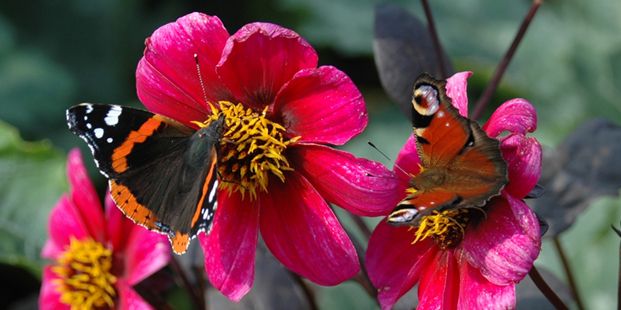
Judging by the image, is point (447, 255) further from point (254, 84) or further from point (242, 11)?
point (242, 11)

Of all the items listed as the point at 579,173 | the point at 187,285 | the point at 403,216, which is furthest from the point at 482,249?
the point at 187,285

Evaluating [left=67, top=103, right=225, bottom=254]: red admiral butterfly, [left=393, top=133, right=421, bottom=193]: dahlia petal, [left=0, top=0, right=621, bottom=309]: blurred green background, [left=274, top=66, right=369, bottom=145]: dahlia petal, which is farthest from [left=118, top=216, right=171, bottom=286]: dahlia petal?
[left=0, top=0, right=621, bottom=309]: blurred green background

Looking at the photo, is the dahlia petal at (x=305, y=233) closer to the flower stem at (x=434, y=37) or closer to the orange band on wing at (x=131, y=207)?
the orange band on wing at (x=131, y=207)

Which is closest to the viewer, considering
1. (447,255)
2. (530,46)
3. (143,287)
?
(447,255)

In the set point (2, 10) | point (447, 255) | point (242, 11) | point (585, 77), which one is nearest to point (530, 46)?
point (585, 77)

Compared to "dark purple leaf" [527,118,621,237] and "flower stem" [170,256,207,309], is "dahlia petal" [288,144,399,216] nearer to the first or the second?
"flower stem" [170,256,207,309]

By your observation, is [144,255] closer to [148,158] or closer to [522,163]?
[148,158]
